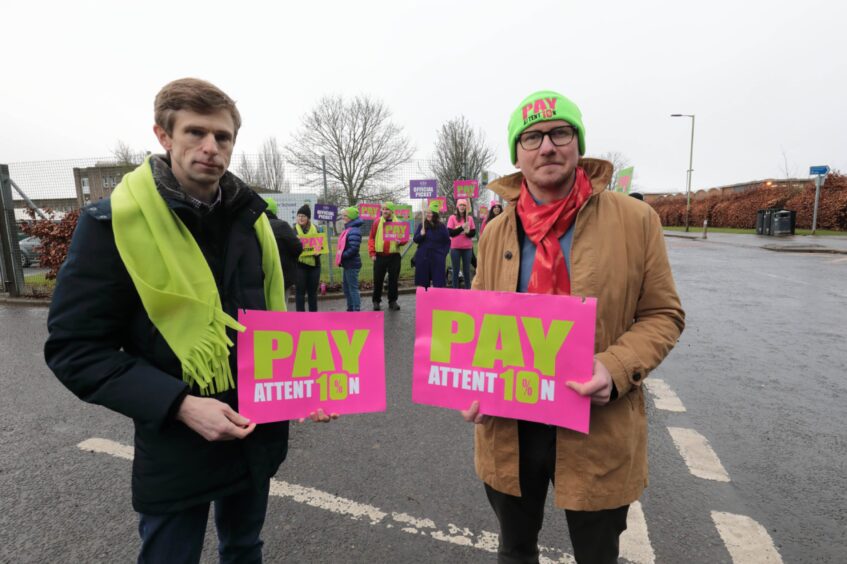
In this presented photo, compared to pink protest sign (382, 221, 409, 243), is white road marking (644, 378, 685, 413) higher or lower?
lower

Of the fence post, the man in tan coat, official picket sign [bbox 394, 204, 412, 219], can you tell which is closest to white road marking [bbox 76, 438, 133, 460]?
the man in tan coat

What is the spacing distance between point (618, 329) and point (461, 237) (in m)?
8.03

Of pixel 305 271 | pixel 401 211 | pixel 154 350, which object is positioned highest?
pixel 401 211

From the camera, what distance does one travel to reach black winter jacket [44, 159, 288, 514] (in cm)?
132

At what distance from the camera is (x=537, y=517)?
1771mm

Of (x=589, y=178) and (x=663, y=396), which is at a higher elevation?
(x=589, y=178)

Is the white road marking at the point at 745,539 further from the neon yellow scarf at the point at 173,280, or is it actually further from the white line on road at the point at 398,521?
the neon yellow scarf at the point at 173,280

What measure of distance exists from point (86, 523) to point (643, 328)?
3068 millimetres

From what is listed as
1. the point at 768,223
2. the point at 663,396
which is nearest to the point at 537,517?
the point at 663,396

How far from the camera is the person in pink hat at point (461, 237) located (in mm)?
9328

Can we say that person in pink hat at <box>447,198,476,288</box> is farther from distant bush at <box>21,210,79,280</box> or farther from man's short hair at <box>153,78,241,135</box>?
distant bush at <box>21,210,79,280</box>

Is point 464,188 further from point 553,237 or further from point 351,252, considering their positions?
point 553,237

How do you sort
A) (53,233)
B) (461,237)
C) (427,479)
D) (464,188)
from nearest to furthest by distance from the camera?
1. (427,479)
2. (461,237)
3. (53,233)
4. (464,188)

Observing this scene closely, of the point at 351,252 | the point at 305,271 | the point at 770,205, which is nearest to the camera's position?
the point at 305,271
